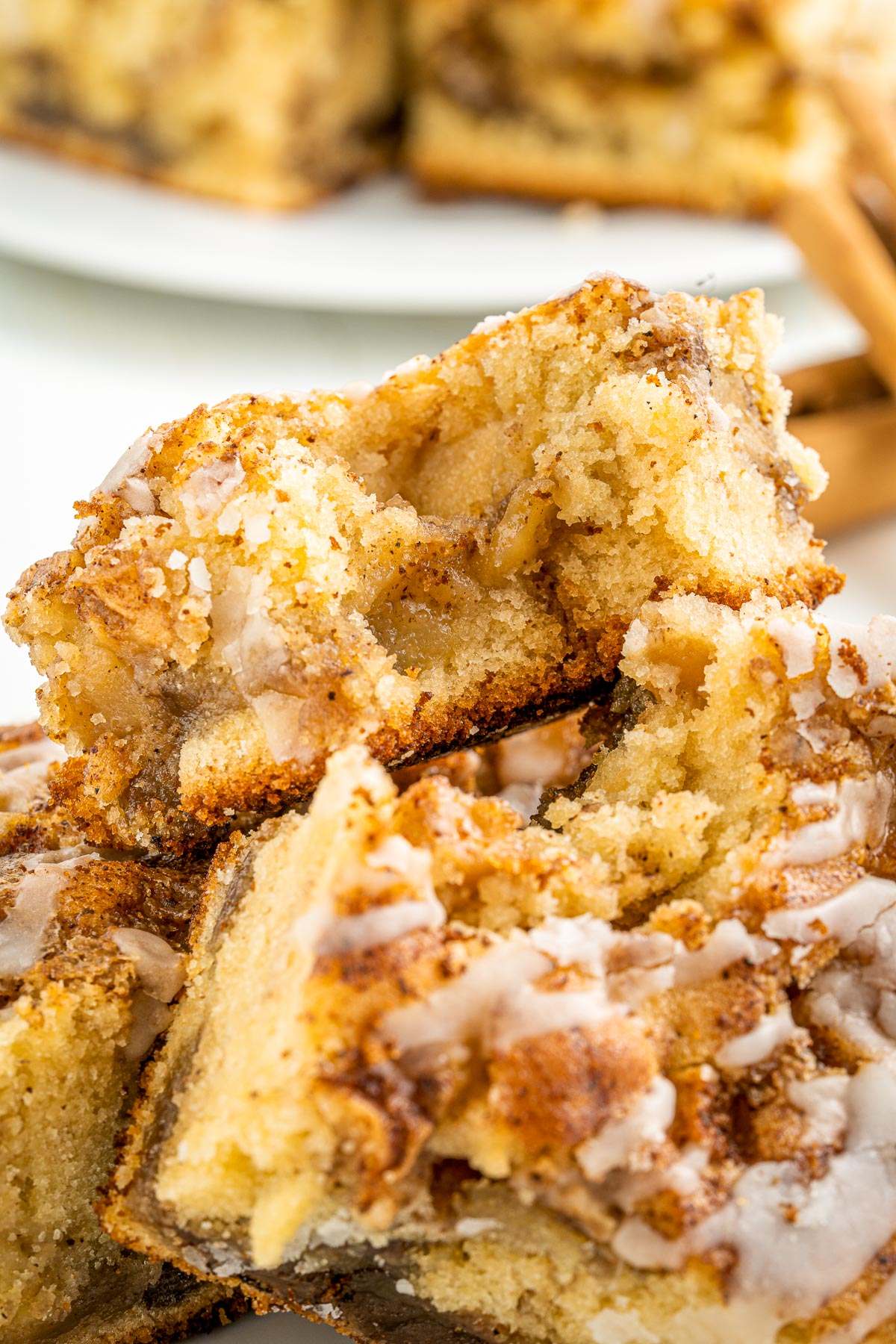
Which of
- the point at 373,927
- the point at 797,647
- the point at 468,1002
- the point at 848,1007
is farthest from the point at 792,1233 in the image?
the point at 797,647

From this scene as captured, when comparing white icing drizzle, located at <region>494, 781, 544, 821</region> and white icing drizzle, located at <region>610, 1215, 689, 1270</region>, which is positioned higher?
white icing drizzle, located at <region>494, 781, 544, 821</region>

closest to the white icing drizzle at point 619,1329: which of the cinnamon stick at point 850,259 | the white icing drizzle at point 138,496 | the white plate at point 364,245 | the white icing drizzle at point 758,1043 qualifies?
the white icing drizzle at point 758,1043

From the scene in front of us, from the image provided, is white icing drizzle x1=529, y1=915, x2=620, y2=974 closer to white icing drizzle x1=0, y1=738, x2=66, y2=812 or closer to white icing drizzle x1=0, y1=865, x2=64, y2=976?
white icing drizzle x1=0, y1=865, x2=64, y2=976

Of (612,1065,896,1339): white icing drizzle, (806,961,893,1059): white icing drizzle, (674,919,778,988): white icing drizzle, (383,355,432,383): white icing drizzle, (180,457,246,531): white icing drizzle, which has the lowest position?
(612,1065,896,1339): white icing drizzle

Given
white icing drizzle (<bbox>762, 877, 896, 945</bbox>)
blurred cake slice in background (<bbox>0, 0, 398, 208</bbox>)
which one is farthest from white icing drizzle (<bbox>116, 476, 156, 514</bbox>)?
blurred cake slice in background (<bbox>0, 0, 398, 208</bbox>)

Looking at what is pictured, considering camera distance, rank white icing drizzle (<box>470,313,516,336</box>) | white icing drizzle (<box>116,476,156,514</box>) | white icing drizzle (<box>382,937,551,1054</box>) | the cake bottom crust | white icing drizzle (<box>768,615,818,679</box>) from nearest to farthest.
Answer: white icing drizzle (<box>382,937,551,1054</box>) → white icing drizzle (<box>768,615,818,679</box>) → white icing drizzle (<box>116,476,156,514</box>) → white icing drizzle (<box>470,313,516,336</box>) → the cake bottom crust
